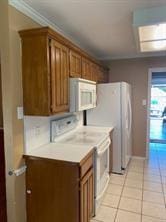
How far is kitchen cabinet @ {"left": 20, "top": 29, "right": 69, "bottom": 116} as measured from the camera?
1.79 meters

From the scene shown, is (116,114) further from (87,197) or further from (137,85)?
(87,197)

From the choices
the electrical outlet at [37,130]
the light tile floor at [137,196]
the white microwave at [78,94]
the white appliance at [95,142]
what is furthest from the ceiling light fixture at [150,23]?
the light tile floor at [137,196]

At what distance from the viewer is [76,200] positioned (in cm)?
180

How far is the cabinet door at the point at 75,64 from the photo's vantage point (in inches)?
91.2

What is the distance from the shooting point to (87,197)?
6.66ft

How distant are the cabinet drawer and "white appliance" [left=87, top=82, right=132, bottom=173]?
54.9 inches

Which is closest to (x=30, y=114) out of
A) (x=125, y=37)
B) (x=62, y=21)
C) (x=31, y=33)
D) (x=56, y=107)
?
(x=56, y=107)

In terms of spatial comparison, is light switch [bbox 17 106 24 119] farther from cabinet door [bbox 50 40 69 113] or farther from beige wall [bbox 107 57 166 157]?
beige wall [bbox 107 57 166 157]

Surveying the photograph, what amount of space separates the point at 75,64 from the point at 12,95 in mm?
996

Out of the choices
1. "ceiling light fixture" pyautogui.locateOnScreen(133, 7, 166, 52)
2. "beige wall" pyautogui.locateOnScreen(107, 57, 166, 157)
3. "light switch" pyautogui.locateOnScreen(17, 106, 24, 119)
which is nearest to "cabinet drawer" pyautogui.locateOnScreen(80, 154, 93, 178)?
"light switch" pyautogui.locateOnScreen(17, 106, 24, 119)

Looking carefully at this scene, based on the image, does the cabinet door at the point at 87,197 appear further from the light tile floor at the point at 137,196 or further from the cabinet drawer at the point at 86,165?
the light tile floor at the point at 137,196

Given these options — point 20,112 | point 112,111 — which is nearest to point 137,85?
point 112,111

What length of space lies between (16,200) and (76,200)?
613mm

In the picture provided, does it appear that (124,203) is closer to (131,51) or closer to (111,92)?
(111,92)
